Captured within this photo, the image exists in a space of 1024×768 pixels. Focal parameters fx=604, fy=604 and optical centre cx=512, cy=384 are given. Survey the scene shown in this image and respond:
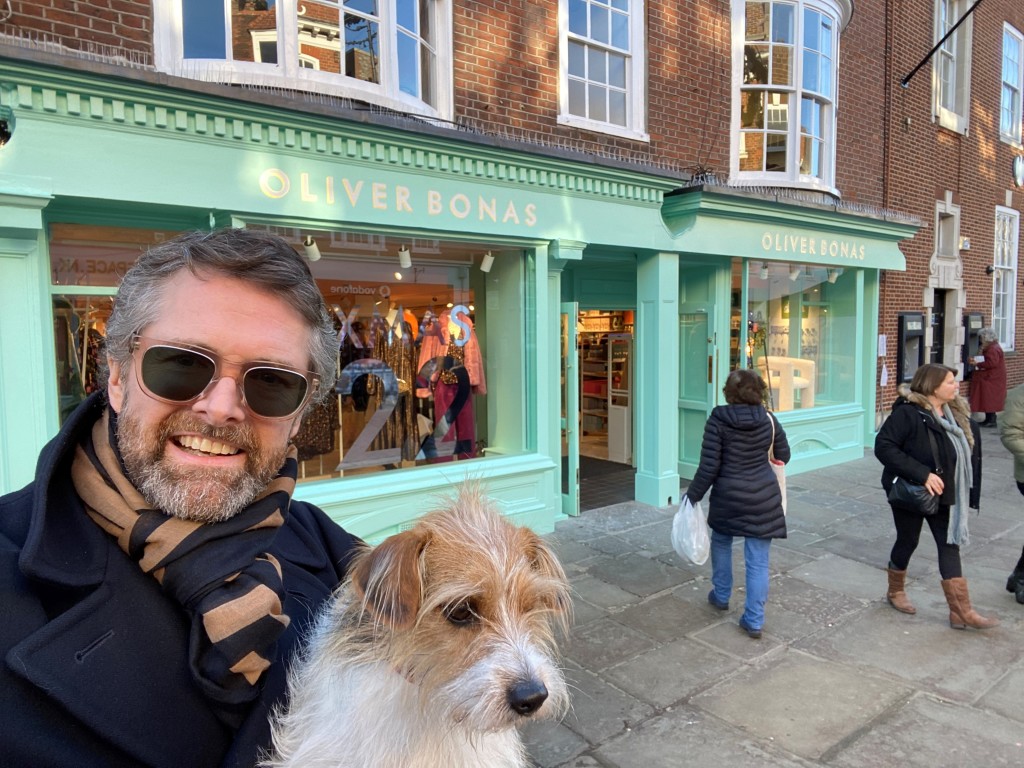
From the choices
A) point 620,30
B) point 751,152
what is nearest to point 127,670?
point 620,30

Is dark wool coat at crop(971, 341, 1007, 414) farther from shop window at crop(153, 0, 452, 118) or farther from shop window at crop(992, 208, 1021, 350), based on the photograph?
shop window at crop(153, 0, 452, 118)

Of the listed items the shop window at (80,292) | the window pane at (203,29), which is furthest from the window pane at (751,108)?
the shop window at (80,292)

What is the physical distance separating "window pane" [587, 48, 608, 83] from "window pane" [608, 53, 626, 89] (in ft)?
0.32

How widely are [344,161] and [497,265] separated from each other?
207 centimetres

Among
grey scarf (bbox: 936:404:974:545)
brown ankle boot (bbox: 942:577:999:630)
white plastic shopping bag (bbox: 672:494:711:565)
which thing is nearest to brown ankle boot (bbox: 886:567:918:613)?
brown ankle boot (bbox: 942:577:999:630)

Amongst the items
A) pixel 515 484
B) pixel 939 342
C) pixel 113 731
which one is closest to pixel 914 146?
pixel 939 342

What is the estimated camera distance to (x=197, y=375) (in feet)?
3.79

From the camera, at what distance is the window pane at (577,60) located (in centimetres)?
699

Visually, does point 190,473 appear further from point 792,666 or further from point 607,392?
point 607,392

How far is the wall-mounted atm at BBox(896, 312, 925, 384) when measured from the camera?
35.9 feet

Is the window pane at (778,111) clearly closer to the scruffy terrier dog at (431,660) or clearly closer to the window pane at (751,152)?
the window pane at (751,152)

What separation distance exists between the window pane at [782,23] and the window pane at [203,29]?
745 cm

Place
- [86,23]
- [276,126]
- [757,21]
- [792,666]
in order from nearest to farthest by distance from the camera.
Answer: [792,666] < [86,23] < [276,126] < [757,21]

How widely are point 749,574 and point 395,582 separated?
399cm
